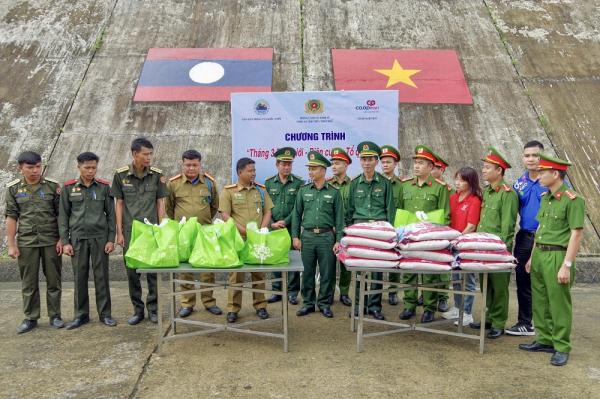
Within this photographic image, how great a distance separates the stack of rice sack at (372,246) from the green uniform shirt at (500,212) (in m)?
1.07

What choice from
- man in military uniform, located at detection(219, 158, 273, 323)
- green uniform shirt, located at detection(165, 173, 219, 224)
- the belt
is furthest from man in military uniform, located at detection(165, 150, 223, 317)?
the belt

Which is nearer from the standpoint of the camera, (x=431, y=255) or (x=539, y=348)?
(x=431, y=255)

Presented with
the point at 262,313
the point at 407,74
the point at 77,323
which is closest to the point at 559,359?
the point at 262,313

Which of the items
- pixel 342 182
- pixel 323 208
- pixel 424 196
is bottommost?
pixel 323 208

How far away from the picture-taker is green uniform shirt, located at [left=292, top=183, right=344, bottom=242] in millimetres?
5383

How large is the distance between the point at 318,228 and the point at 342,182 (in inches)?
33.3

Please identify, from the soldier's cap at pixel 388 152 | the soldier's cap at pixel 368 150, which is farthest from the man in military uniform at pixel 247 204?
the soldier's cap at pixel 388 152

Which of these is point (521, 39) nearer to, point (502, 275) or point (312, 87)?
point (312, 87)

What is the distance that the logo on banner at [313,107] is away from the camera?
688cm

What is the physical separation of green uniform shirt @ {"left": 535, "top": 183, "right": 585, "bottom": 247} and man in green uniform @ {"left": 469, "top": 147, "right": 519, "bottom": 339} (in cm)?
37

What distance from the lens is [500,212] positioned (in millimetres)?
4848

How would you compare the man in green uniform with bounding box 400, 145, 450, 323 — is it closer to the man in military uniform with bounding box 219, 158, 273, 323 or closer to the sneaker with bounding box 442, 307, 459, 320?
the sneaker with bounding box 442, 307, 459, 320

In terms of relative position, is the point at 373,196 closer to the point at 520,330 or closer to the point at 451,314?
the point at 451,314

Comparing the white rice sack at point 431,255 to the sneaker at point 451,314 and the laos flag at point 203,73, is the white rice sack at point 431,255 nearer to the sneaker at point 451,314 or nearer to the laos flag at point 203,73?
the sneaker at point 451,314
